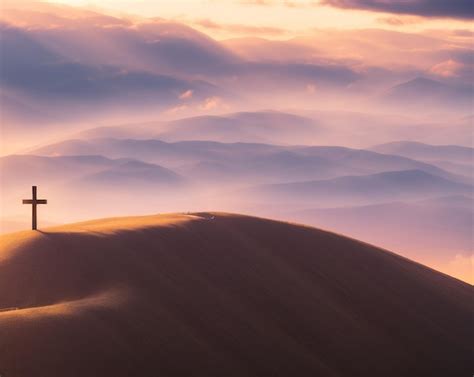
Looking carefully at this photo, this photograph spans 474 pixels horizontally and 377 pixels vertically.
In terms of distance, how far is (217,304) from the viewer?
38.4m

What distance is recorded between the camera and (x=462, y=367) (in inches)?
1615

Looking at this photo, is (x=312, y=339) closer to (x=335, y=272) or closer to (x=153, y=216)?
(x=335, y=272)

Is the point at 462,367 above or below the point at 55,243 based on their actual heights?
below

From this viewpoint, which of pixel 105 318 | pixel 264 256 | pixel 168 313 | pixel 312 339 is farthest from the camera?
pixel 264 256

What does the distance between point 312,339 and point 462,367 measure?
6265 millimetres

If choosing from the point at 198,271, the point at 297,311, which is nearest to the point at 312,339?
the point at 297,311

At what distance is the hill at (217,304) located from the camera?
31891mm

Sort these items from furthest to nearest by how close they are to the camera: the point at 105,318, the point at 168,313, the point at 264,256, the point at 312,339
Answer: the point at 264,256 → the point at 312,339 → the point at 168,313 → the point at 105,318

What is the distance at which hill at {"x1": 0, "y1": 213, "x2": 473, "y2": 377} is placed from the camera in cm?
3189

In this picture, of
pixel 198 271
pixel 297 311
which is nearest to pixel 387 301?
pixel 297 311

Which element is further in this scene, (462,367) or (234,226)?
(234,226)

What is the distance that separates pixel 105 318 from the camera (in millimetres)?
33062

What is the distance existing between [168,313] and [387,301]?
1227cm

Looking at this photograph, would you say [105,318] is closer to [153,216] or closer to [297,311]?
[297,311]
